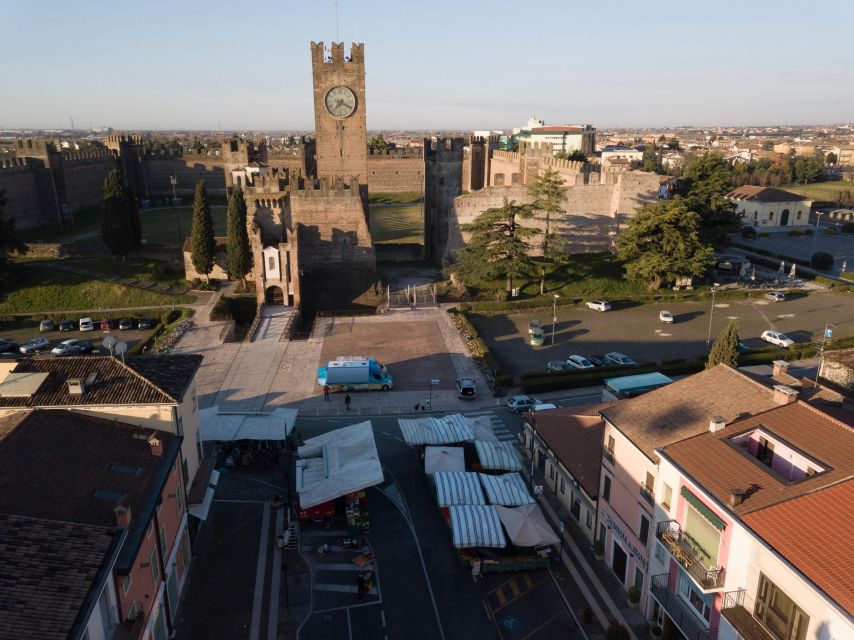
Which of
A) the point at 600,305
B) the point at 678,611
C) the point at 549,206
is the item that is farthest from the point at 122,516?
the point at 549,206

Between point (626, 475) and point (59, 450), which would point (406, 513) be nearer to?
point (626, 475)

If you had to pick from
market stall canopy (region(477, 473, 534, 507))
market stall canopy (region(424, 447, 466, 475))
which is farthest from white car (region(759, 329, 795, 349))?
market stall canopy (region(424, 447, 466, 475))

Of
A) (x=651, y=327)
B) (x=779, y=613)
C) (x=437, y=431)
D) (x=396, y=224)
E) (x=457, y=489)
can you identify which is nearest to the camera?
(x=779, y=613)

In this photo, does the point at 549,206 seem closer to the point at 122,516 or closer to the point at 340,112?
the point at 340,112

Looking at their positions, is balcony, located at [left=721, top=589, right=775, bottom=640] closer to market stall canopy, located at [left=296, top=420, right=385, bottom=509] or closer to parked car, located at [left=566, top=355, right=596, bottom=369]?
market stall canopy, located at [left=296, top=420, right=385, bottom=509]

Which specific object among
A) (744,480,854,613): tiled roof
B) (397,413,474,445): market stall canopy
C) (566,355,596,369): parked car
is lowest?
(566,355,596,369): parked car

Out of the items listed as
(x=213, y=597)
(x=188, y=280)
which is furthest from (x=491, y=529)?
(x=188, y=280)
